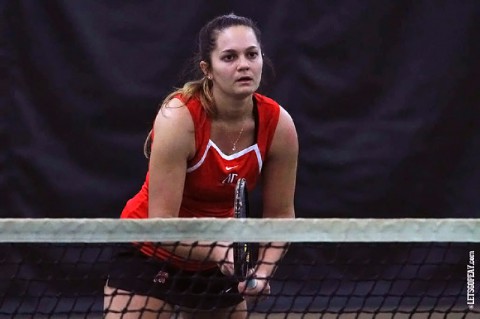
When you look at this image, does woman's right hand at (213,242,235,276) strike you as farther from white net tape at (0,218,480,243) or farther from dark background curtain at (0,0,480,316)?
dark background curtain at (0,0,480,316)

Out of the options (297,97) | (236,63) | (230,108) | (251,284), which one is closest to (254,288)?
(251,284)

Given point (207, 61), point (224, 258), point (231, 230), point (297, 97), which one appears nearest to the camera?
point (231, 230)

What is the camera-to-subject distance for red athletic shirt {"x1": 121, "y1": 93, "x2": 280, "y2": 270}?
3174 millimetres

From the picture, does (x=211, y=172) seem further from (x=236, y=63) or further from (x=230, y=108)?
(x=236, y=63)

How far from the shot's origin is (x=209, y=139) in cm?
318

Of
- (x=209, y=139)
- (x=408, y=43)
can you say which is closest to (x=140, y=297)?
(x=209, y=139)

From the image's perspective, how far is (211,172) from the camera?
126 inches

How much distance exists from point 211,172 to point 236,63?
1.05 feet

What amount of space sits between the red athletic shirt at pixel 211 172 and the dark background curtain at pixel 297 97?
185cm

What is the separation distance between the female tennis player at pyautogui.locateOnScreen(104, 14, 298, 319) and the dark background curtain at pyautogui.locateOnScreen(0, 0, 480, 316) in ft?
5.91

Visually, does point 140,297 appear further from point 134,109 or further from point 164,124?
point 134,109

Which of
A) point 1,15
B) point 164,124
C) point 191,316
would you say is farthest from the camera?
point 1,15

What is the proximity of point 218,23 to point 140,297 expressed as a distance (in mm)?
832

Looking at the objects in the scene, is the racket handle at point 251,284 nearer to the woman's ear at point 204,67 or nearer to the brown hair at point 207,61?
the brown hair at point 207,61
